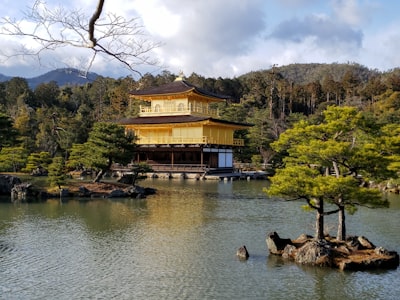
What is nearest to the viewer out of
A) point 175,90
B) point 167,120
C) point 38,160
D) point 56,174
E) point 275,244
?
point 275,244

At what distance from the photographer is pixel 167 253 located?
9992mm

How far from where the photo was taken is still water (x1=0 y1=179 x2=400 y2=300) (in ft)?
25.3

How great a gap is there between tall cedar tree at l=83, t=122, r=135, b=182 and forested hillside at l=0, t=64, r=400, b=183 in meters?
4.80

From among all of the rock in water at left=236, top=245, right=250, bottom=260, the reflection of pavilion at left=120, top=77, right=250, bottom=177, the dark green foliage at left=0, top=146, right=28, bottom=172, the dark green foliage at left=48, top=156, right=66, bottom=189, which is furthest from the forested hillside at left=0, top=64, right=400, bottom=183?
the rock in water at left=236, top=245, right=250, bottom=260

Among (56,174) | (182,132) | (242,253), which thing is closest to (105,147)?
(56,174)

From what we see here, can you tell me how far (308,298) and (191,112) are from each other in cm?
2939

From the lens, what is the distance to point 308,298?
7512 millimetres

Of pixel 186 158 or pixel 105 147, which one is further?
pixel 186 158

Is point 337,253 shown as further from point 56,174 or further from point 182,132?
point 182,132

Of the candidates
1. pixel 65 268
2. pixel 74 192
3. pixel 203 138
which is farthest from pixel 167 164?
pixel 65 268

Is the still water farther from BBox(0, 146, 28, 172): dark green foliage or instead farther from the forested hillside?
the forested hillside

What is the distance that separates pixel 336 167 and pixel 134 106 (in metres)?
39.1

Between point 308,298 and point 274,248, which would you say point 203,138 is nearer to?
point 274,248

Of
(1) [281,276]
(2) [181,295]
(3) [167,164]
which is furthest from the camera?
(3) [167,164]
